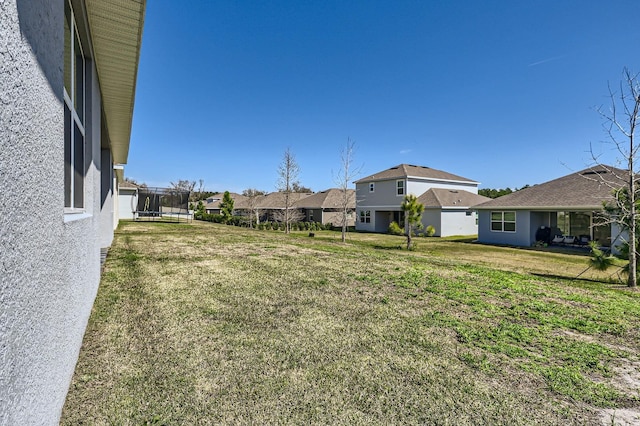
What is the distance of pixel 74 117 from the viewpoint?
330 centimetres

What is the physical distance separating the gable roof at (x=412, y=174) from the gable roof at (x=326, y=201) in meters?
6.59

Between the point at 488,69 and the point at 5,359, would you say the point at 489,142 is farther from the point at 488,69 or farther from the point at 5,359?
the point at 5,359

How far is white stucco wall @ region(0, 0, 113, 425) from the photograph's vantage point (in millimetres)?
1139

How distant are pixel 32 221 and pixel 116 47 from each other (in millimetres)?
4273

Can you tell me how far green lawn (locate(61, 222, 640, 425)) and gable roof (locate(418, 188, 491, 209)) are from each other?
1975 centimetres

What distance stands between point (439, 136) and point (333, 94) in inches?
448

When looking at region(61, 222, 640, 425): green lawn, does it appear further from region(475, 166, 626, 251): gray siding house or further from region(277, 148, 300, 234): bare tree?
region(277, 148, 300, 234): bare tree

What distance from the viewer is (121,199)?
3122 cm

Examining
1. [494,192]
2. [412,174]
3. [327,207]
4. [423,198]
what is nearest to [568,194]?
[423,198]

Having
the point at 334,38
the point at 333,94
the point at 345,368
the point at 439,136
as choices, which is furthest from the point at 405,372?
the point at 439,136

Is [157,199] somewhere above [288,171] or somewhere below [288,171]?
below

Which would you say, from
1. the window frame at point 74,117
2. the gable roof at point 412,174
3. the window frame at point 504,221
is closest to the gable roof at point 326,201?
the gable roof at point 412,174

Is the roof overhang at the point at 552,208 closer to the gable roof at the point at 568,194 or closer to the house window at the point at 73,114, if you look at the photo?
the gable roof at the point at 568,194

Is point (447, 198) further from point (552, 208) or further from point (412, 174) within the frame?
point (552, 208)
